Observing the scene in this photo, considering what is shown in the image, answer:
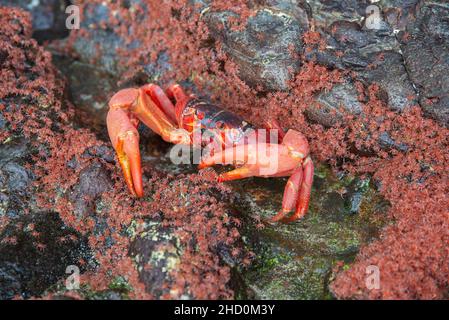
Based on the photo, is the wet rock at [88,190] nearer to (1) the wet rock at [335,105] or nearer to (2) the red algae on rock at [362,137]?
(2) the red algae on rock at [362,137]

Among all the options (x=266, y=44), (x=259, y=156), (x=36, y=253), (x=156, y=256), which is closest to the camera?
(x=156, y=256)

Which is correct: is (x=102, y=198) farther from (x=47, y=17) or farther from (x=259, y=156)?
(x=47, y=17)

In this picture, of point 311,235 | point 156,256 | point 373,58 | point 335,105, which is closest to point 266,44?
point 335,105

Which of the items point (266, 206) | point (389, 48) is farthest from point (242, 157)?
point (389, 48)

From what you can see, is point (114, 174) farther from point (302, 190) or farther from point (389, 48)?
point (389, 48)

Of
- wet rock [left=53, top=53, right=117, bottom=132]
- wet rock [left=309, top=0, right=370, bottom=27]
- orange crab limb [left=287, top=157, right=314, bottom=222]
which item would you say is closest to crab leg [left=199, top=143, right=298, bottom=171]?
orange crab limb [left=287, top=157, right=314, bottom=222]
